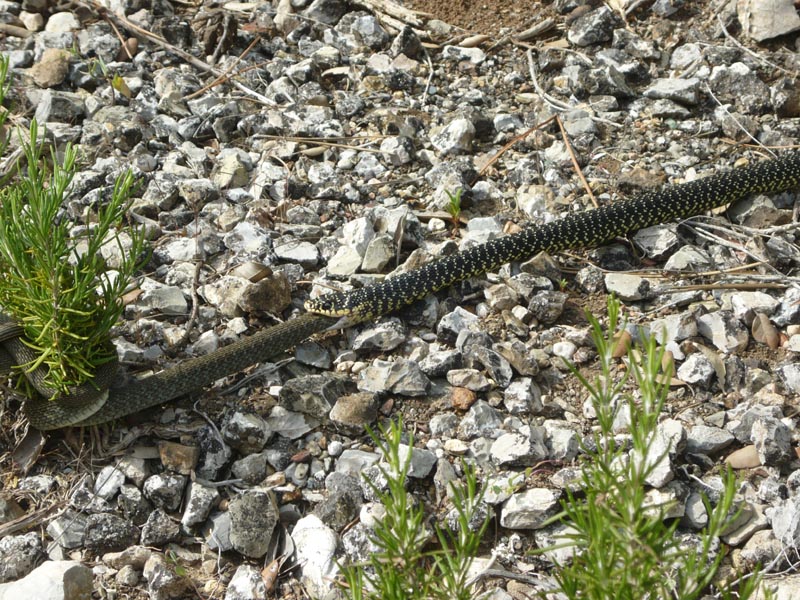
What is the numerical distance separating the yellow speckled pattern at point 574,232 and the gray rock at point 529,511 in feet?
5.58

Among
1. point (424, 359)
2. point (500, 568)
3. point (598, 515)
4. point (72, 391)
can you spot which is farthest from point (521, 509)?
point (72, 391)

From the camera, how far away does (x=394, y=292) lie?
560cm

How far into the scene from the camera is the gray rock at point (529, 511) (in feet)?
14.0

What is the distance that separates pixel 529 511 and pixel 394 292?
1.80 m

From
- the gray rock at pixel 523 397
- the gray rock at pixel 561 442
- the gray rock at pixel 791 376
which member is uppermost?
the gray rock at pixel 791 376

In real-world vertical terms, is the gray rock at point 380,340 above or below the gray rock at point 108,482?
above

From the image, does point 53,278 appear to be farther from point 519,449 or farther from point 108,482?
point 519,449

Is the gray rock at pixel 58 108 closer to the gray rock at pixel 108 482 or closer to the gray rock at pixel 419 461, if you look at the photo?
the gray rock at pixel 108 482

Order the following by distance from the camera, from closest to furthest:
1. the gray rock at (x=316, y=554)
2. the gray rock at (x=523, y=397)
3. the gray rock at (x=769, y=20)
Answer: the gray rock at (x=316, y=554) < the gray rock at (x=523, y=397) < the gray rock at (x=769, y=20)

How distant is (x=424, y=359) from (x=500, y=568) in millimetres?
1492

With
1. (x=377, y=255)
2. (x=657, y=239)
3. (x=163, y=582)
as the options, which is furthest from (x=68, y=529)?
(x=657, y=239)

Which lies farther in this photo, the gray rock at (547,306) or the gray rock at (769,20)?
the gray rock at (769,20)

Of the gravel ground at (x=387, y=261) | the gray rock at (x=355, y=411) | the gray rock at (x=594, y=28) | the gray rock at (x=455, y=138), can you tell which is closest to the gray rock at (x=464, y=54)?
the gravel ground at (x=387, y=261)

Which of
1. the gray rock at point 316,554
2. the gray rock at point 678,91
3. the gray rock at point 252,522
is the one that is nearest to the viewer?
the gray rock at point 316,554
